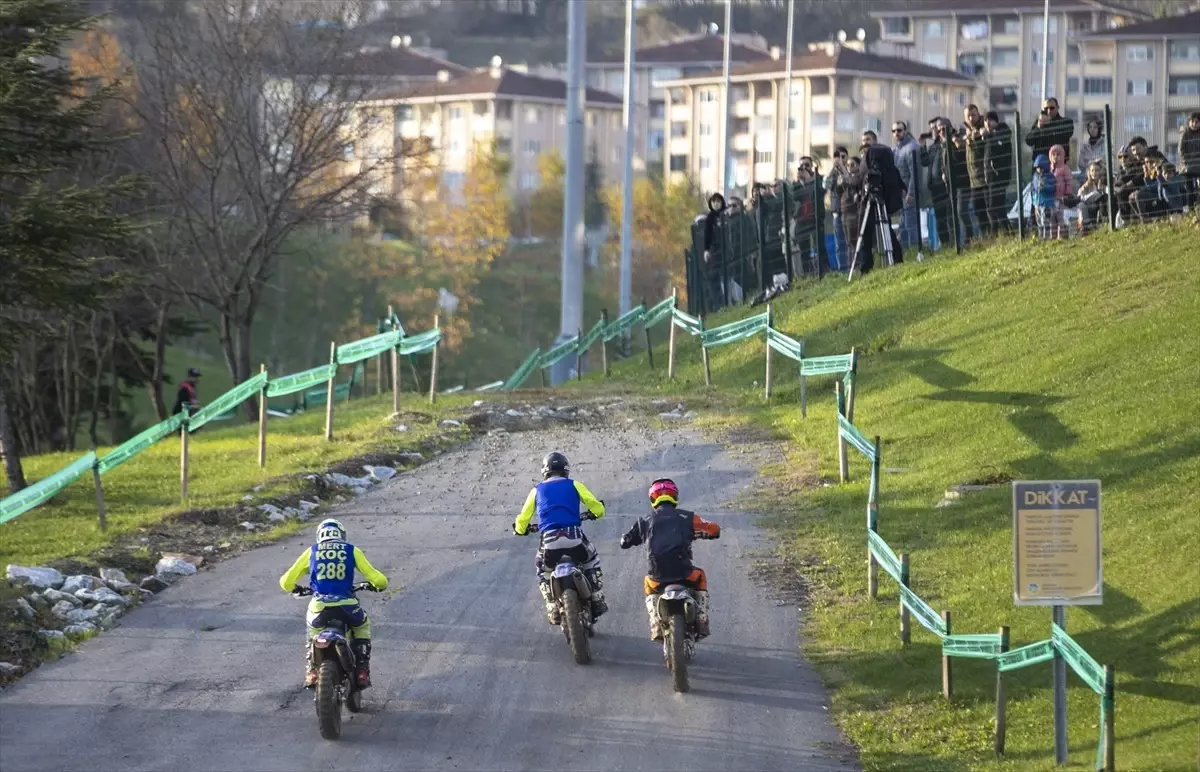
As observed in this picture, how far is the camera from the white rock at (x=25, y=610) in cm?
1444

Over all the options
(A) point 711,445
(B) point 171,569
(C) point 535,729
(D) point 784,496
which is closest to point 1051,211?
(A) point 711,445

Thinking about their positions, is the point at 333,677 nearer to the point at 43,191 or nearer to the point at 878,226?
the point at 43,191

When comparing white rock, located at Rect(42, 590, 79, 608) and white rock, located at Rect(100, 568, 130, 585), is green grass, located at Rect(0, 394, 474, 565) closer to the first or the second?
white rock, located at Rect(100, 568, 130, 585)

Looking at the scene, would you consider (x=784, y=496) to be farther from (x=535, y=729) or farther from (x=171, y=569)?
(x=535, y=729)

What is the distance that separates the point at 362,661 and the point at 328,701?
0.75 metres

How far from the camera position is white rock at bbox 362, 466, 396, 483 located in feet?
73.7

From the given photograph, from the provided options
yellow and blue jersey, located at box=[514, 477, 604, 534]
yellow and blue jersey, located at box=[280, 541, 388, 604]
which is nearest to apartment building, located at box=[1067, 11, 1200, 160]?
yellow and blue jersey, located at box=[514, 477, 604, 534]

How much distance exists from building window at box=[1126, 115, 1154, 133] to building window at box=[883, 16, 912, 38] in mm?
79914

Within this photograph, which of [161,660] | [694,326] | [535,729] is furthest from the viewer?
[694,326]

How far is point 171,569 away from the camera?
16.9 meters

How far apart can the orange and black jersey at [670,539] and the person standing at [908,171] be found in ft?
52.5

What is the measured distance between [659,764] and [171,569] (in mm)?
8049

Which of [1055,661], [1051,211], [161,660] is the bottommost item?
[161,660]

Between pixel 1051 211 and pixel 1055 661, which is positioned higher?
pixel 1051 211
